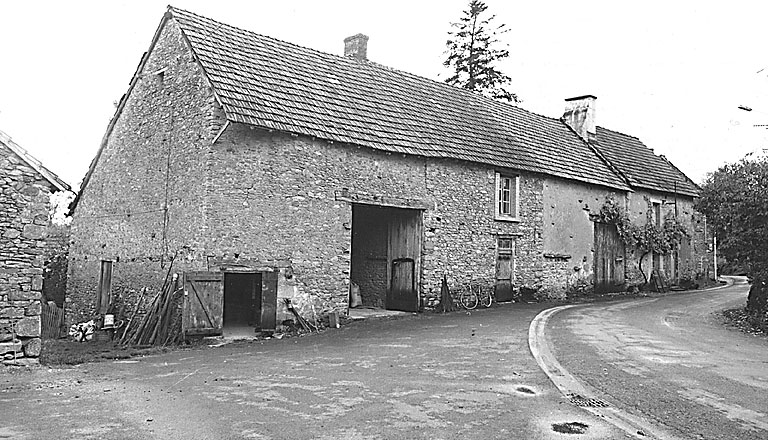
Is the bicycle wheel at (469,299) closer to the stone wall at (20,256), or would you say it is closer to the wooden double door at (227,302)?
the wooden double door at (227,302)

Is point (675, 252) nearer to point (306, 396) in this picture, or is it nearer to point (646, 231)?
Result: point (646, 231)

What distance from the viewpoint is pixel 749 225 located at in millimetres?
16406

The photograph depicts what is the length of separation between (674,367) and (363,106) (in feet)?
38.3

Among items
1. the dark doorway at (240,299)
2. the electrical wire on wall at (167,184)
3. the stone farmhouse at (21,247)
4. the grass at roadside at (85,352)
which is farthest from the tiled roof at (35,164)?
the dark doorway at (240,299)

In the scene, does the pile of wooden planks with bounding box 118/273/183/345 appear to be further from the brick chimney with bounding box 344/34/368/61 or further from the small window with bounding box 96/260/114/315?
the brick chimney with bounding box 344/34/368/61

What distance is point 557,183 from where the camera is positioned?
23500 millimetres

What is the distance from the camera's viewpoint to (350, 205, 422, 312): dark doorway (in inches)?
757

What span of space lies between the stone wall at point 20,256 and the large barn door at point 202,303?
2.98 m

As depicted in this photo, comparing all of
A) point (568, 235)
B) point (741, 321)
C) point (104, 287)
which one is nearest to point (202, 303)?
point (104, 287)

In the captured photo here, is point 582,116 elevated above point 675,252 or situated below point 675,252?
above

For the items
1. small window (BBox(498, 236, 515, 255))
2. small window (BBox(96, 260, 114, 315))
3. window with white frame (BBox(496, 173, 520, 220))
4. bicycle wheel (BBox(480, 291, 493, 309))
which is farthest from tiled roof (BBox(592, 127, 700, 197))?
small window (BBox(96, 260, 114, 315))

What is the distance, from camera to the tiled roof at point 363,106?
1614 cm

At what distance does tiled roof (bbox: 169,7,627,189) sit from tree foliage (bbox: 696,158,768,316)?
6.26m

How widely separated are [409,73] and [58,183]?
13934 millimetres
